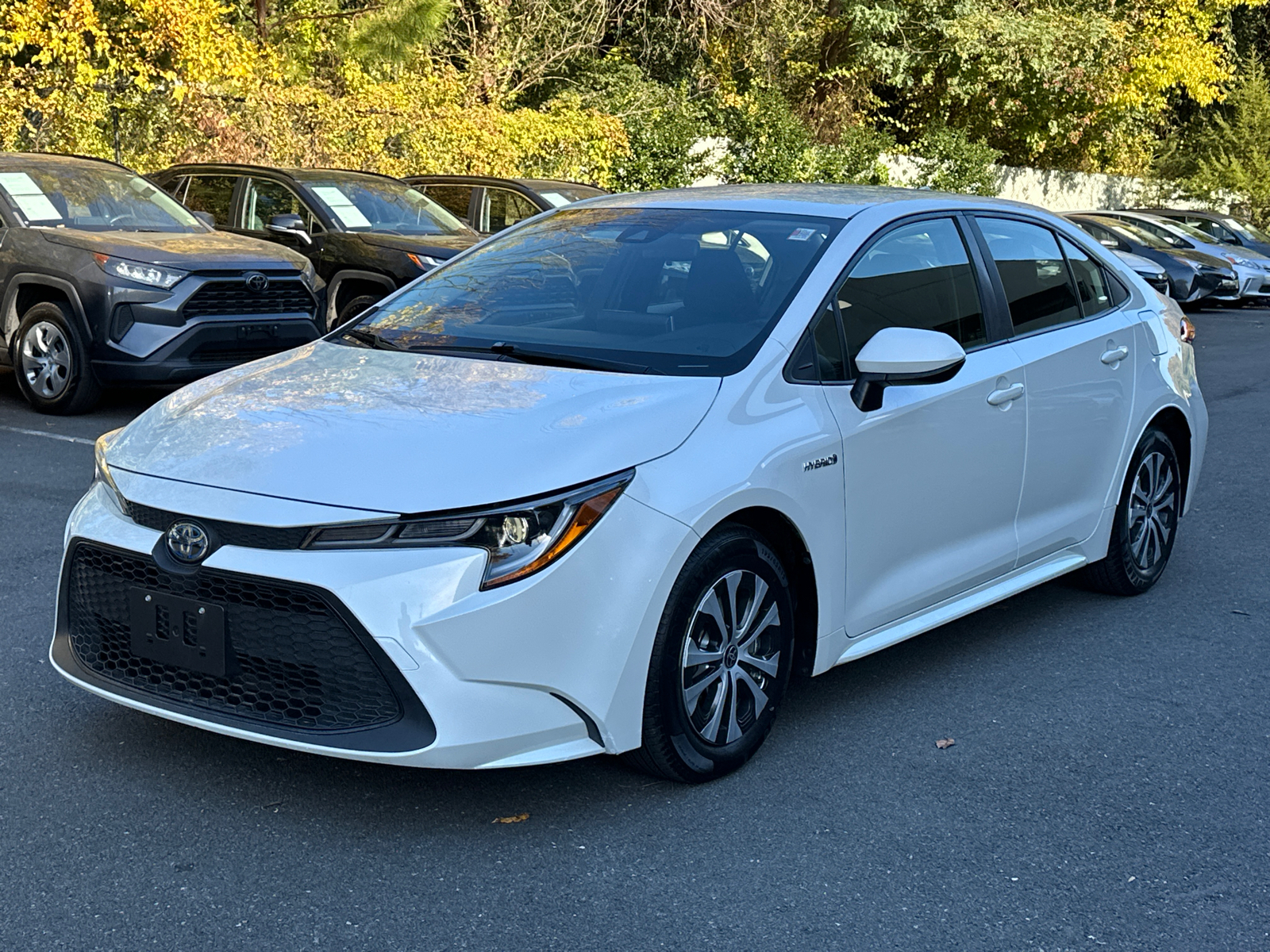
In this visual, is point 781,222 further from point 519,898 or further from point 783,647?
point 519,898

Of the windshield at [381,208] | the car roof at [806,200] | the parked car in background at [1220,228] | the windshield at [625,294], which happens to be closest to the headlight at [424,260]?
the windshield at [381,208]

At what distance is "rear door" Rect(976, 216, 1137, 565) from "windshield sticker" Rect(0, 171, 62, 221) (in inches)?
281

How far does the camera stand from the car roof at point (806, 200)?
4934 mm

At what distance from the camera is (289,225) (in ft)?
38.8

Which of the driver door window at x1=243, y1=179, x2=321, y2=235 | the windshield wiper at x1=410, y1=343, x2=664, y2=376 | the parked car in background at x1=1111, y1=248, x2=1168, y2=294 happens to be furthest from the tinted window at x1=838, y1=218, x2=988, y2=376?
the parked car in background at x1=1111, y1=248, x2=1168, y2=294

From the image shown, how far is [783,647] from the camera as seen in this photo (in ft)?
13.7

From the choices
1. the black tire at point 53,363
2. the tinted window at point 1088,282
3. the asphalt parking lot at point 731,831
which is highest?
the tinted window at point 1088,282

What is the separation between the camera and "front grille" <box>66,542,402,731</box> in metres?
3.46

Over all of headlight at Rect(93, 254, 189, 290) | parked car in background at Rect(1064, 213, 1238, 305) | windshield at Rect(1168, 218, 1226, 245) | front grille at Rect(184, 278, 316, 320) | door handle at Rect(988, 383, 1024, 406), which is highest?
door handle at Rect(988, 383, 1024, 406)

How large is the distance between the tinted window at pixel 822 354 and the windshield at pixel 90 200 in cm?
722

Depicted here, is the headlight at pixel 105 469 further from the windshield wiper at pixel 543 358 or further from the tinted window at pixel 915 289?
the tinted window at pixel 915 289

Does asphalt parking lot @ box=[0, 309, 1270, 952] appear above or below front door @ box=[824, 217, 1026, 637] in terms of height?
below

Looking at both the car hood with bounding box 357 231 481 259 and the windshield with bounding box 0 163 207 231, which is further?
the car hood with bounding box 357 231 481 259

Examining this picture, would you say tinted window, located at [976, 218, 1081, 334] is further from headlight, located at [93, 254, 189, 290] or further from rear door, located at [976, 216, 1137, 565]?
headlight, located at [93, 254, 189, 290]
